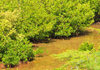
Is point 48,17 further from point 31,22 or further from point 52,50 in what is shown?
point 52,50

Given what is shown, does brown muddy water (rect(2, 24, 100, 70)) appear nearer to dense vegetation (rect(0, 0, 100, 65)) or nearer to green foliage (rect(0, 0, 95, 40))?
dense vegetation (rect(0, 0, 100, 65))

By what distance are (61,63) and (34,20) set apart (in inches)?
376

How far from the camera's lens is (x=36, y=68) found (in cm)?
1986

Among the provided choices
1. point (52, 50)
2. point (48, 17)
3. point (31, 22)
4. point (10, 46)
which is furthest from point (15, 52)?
point (48, 17)

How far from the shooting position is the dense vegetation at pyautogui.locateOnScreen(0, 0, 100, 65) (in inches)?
817

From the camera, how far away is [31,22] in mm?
28016

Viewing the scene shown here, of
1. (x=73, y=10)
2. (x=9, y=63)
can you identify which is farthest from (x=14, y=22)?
(x=73, y=10)

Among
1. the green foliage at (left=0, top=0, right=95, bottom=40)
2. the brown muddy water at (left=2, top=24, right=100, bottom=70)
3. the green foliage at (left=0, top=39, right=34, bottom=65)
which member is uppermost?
the green foliage at (left=0, top=0, right=95, bottom=40)

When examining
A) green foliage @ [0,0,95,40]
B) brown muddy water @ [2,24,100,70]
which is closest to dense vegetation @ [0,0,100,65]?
green foliage @ [0,0,95,40]

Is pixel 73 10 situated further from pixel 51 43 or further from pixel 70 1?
pixel 51 43

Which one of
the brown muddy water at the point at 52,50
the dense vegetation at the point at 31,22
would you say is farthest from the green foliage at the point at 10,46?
the brown muddy water at the point at 52,50

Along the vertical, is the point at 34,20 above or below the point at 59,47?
above

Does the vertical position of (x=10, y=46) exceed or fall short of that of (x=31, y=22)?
it falls short

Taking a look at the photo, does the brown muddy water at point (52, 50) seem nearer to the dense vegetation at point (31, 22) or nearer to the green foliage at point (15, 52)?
the green foliage at point (15, 52)
